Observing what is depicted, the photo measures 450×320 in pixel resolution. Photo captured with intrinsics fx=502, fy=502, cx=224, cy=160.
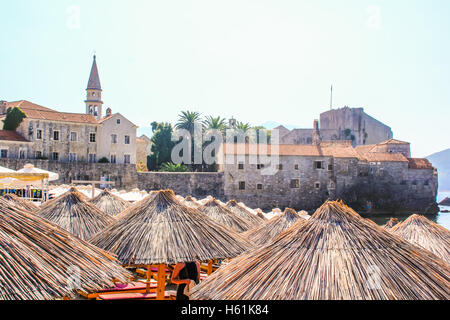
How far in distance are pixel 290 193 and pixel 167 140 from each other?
1657 centimetres

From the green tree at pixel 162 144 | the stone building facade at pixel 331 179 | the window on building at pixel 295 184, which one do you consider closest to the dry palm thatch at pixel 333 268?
the stone building facade at pixel 331 179

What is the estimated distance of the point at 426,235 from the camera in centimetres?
1066

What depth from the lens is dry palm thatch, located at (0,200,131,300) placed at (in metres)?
5.15

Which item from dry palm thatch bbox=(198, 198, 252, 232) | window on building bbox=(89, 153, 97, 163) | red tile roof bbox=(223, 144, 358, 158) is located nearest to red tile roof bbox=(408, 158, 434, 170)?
red tile roof bbox=(223, 144, 358, 158)

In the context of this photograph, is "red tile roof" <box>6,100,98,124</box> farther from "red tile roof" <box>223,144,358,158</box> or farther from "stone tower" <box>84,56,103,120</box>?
"red tile roof" <box>223,144,358,158</box>

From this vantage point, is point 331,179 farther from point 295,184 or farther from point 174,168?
point 174,168

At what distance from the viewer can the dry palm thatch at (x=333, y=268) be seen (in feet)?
17.9

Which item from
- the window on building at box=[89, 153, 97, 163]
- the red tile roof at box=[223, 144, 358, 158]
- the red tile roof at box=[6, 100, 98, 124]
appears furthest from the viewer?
the red tile roof at box=[223, 144, 358, 158]

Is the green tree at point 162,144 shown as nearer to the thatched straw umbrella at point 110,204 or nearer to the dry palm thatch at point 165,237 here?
the thatched straw umbrella at point 110,204

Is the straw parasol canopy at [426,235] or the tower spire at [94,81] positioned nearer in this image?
the straw parasol canopy at [426,235]

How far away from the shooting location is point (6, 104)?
2151 inches

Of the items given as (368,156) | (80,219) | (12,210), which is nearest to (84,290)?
(12,210)

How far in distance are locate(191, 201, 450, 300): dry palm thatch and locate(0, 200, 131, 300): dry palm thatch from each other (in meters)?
1.27

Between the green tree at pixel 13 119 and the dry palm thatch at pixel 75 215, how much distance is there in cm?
3703
